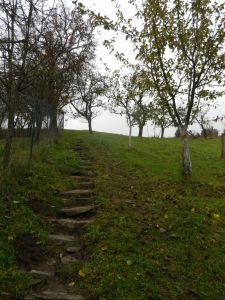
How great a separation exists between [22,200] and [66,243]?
5.79 ft

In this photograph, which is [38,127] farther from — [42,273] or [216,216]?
[216,216]

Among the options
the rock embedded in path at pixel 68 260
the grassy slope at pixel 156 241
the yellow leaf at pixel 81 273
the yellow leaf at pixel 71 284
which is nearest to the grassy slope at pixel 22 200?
the rock embedded in path at pixel 68 260

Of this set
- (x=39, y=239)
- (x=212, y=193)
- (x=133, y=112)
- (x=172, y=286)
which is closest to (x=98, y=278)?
(x=172, y=286)

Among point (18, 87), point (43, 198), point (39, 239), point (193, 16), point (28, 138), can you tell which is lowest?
point (39, 239)

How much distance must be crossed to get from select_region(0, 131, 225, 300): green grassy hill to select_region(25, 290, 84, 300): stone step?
0.67 ft

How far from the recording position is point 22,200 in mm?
5602

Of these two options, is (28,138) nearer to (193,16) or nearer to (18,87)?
(18,87)

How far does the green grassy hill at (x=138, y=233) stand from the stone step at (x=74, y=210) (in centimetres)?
35

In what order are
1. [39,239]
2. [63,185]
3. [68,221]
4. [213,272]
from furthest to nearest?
[63,185]
[68,221]
[39,239]
[213,272]

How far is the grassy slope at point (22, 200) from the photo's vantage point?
349 centimetres

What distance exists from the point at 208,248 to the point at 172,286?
1.48 m

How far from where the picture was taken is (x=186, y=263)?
4.17 metres

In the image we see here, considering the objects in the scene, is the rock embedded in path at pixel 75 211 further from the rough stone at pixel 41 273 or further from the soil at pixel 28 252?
the rough stone at pixel 41 273

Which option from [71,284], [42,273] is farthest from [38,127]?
[71,284]
